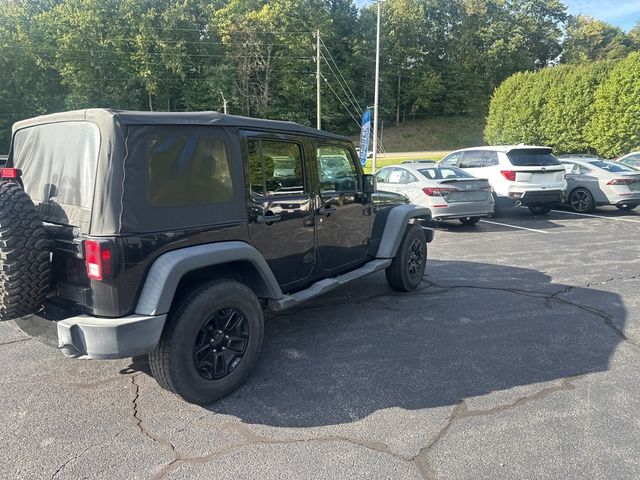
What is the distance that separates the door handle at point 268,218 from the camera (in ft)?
10.9

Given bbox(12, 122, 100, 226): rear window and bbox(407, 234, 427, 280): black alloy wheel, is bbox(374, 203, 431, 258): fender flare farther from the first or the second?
bbox(12, 122, 100, 226): rear window

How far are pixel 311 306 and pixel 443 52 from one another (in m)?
70.3

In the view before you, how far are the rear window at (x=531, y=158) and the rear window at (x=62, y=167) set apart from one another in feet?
33.9

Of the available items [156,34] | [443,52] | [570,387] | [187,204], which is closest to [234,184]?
[187,204]

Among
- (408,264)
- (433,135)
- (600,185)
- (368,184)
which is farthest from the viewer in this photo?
(433,135)

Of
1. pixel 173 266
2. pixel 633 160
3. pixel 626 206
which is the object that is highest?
pixel 633 160

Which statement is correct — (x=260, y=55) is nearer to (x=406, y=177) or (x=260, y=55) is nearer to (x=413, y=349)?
(x=406, y=177)

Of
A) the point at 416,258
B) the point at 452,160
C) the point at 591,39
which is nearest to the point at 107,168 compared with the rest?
the point at 416,258

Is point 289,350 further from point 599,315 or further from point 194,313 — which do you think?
point 599,315

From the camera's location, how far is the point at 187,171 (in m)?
2.88

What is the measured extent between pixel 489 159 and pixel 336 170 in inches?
328

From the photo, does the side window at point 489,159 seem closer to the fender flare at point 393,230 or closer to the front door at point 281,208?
the fender flare at point 393,230

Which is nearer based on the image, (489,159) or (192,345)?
(192,345)

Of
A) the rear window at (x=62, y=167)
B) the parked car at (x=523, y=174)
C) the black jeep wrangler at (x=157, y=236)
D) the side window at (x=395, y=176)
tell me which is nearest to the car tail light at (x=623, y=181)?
the parked car at (x=523, y=174)
